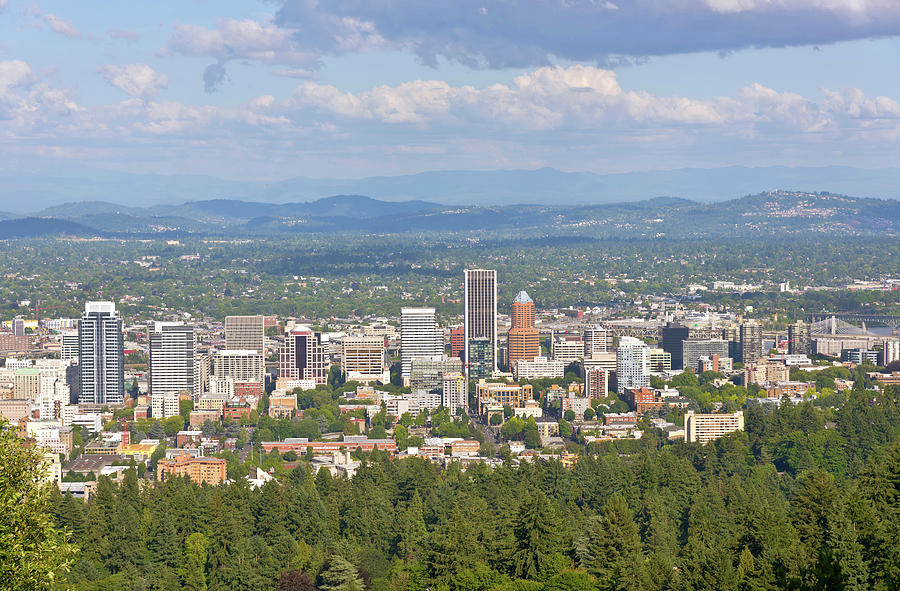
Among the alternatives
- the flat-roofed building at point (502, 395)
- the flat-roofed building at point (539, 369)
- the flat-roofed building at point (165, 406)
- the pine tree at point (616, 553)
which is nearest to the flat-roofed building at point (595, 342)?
the flat-roofed building at point (539, 369)

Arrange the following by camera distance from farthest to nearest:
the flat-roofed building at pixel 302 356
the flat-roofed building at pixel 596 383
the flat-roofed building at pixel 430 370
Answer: the flat-roofed building at pixel 302 356, the flat-roofed building at pixel 430 370, the flat-roofed building at pixel 596 383

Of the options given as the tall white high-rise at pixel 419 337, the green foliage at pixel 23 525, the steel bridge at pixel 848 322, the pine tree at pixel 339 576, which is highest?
the green foliage at pixel 23 525

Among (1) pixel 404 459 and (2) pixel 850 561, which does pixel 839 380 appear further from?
(2) pixel 850 561

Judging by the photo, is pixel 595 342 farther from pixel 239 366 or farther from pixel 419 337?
pixel 239 366

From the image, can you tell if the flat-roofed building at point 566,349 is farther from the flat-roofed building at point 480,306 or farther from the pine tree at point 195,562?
the pine tree at point 195,562

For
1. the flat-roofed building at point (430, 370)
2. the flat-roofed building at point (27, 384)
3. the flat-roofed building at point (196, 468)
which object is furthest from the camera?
the flat-roofed building at point (430, 370)

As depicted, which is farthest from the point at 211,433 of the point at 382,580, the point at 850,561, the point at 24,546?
the point at 24,546

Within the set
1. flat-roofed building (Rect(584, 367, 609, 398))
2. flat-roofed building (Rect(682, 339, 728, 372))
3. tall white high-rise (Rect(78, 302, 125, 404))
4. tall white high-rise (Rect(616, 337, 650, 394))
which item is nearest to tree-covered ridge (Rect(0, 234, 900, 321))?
flat-roofed building (Rect(682, 339, 728, 372))

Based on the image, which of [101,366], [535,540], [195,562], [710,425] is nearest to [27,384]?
[101,366]
